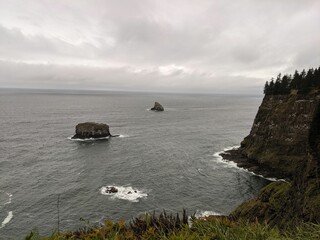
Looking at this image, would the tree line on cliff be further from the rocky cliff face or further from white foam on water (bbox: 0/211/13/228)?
white foam on water (bbox: 0/211/13/228)

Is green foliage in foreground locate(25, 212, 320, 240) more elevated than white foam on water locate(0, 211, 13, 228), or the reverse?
green foliage in foreground locate(25, 212, 320, 240)

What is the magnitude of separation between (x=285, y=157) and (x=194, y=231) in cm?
5817

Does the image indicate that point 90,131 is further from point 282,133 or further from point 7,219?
point 282,133

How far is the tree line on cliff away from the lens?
224 ft

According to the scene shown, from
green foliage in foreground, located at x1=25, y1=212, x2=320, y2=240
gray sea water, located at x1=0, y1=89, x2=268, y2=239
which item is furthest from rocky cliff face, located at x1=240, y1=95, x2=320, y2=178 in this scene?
green foliage in foreground, located at x1=25, y1=212, x2=320, y2=240

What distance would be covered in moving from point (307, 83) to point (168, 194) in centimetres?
4529

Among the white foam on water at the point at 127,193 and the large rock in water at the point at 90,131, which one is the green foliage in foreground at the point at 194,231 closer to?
the white foam on water at the point at 127,193

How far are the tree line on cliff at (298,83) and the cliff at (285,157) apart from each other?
2135 mm

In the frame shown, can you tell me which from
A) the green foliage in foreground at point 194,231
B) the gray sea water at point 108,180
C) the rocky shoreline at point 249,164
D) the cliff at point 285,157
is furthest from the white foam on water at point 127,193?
the green foliage in foreground at point 194,231

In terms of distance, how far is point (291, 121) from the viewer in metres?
66.4

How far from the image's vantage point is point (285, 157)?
213 feet

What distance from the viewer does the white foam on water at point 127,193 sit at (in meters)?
50.9

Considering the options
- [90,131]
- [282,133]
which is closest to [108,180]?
[282,133]

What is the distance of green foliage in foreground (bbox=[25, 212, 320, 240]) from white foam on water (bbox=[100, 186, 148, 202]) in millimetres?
36511
